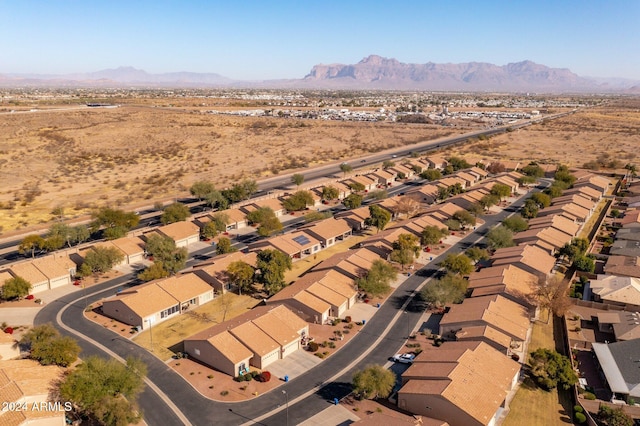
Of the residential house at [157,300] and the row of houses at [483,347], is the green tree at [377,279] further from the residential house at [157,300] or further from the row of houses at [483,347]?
the residential house at [157,300]

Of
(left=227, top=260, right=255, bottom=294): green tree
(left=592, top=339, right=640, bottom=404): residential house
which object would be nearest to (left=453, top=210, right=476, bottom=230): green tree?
(left=592, top=339, right=640, bottom=404): residential house

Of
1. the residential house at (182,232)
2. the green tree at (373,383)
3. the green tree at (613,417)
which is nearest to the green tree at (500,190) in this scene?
the residential house at (182,232)

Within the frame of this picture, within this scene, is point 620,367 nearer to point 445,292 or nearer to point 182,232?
A: point 445,292

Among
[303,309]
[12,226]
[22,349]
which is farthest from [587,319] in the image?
[12,226]

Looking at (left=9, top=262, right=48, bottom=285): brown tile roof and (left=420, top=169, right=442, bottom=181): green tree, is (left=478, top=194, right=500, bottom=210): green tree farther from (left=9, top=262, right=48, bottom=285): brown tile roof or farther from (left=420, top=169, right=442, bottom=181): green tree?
(left=9, top=262, right=48, bottom=285): brown tile roof

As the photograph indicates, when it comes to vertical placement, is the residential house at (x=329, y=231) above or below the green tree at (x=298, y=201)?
below

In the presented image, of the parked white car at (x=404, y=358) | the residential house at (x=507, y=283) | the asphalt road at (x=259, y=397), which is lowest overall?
the asphalt road at (x=259, y=397)

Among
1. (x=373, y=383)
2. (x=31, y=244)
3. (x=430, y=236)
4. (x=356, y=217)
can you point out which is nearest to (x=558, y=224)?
(x=430, y=236)

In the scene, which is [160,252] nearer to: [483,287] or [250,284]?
[250,284]
